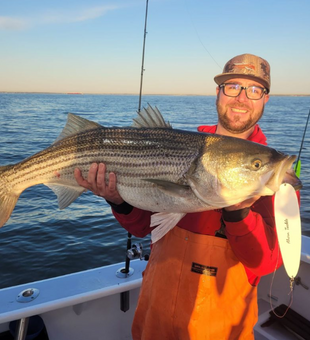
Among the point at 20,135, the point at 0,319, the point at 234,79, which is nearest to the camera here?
the point at 0,319

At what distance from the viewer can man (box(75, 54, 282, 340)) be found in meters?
2.45

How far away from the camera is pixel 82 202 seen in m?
10.7

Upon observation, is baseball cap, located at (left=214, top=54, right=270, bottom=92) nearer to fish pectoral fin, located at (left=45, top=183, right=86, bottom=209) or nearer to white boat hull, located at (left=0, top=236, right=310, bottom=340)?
fish pectoral fin, located at (left=45, top=183, right=86, bottom=209)

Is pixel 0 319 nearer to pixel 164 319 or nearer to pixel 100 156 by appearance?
pixel 164 319

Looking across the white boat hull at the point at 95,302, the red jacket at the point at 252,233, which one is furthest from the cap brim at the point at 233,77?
the white boat hull at the point at 95,302

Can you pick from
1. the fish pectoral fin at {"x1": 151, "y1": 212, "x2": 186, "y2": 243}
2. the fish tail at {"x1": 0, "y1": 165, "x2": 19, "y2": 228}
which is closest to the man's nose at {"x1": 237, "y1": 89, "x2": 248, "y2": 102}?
the fish pectoral fin at {"x1": 151, "y1": 212, "x2": 186, "y2": 243}

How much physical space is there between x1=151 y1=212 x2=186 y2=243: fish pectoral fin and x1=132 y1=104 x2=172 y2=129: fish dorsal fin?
2.70ft

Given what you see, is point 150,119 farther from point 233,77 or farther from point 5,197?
point 5,197

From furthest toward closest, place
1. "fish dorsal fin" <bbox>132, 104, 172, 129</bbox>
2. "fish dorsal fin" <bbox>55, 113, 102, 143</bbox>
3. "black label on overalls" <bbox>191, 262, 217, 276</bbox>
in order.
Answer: "fish dorsal fin" <bbox>55, 113, 102, 143</bbox>, "fish dorsal fin" <bbox>132, 104, 172, 129</bbox>, "black label on overalls" <bbox>191, 262, 217, 276</bbox>

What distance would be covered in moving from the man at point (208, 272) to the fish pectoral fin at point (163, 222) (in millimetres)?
179

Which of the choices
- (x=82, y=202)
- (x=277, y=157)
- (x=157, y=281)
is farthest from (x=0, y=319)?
(x=82, y=202)

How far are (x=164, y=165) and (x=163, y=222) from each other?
50 centimetres

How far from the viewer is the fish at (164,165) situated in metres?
2.51

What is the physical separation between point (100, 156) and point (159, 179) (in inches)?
25.0
